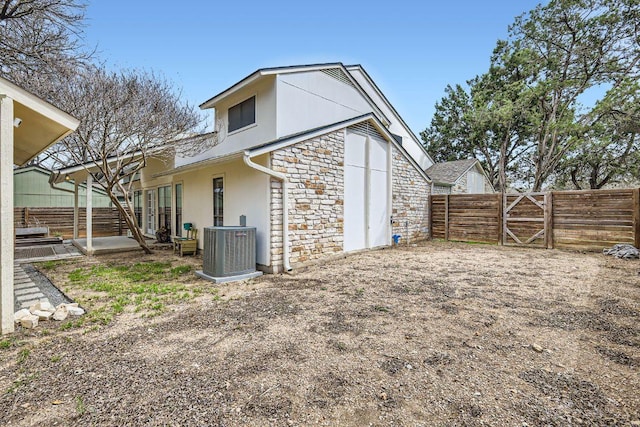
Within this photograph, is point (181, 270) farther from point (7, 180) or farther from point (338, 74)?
point (338, 74)

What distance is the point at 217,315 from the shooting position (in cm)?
418

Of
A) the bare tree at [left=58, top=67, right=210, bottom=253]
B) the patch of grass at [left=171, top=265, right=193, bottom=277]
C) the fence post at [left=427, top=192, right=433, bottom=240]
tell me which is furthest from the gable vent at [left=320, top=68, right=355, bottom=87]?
the patch of grass at [left=171, top=265, right=193, bottom=277]

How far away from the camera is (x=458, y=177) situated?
18281 millimetres

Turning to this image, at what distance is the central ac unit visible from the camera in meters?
6.04

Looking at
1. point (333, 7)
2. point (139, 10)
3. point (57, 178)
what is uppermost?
point (333, 7)

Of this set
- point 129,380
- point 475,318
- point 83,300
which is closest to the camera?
point 129,380

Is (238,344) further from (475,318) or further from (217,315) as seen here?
(475,318)

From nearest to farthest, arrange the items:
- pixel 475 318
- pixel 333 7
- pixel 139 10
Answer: pixel 475 318, pixel 139 10, pixel 333 7

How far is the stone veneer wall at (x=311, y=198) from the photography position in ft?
22.0

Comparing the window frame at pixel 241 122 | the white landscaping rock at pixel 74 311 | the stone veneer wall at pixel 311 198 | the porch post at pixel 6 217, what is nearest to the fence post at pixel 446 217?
the stone veneer wall at pixel 311 198

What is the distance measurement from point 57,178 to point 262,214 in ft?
25.4

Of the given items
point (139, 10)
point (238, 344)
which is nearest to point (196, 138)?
point (139, 10)

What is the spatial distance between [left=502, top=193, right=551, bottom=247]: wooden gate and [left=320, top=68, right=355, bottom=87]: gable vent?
23.8ft

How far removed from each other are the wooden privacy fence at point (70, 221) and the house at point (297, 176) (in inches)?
93.3
